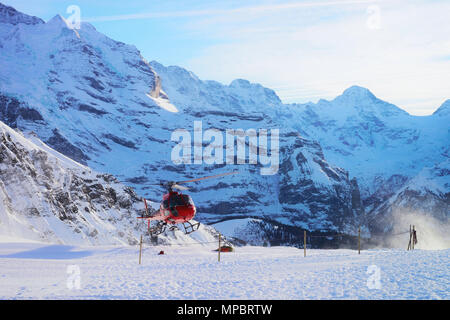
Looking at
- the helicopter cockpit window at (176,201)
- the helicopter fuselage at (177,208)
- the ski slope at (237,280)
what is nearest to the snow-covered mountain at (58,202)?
the helicopter fuselage at (177,208)

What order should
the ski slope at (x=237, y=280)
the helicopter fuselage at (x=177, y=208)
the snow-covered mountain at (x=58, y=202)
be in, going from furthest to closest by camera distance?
the snow-covered mountain at (x=58, y=202), the helicopter fuselage at (x=177, y=208), the ski slope at (x=237, y=280)

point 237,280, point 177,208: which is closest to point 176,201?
point 177,208

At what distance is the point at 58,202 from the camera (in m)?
126

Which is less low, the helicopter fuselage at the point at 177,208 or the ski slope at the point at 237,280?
the helicopter fuselage at the point at 177,208

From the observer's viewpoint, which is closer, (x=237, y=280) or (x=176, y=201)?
(x=237, y=280)

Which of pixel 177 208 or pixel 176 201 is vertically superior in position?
pixel 176 201

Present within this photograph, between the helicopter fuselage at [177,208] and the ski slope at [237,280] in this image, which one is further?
the helicopter fuselage at [177,208]

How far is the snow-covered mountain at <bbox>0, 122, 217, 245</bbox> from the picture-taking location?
11156cm

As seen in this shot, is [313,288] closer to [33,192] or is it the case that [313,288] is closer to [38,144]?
[33,192]

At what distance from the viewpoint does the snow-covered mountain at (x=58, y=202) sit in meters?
112

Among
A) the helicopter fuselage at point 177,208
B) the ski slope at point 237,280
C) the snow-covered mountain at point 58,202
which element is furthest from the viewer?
the snow-covered mountain at point 58,202

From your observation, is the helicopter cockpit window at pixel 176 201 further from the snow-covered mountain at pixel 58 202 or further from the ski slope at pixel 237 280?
the snow-covered mountain at pixel 58 202

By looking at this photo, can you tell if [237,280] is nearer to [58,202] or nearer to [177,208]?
[177,208]

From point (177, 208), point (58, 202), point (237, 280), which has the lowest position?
point (237, 280)
